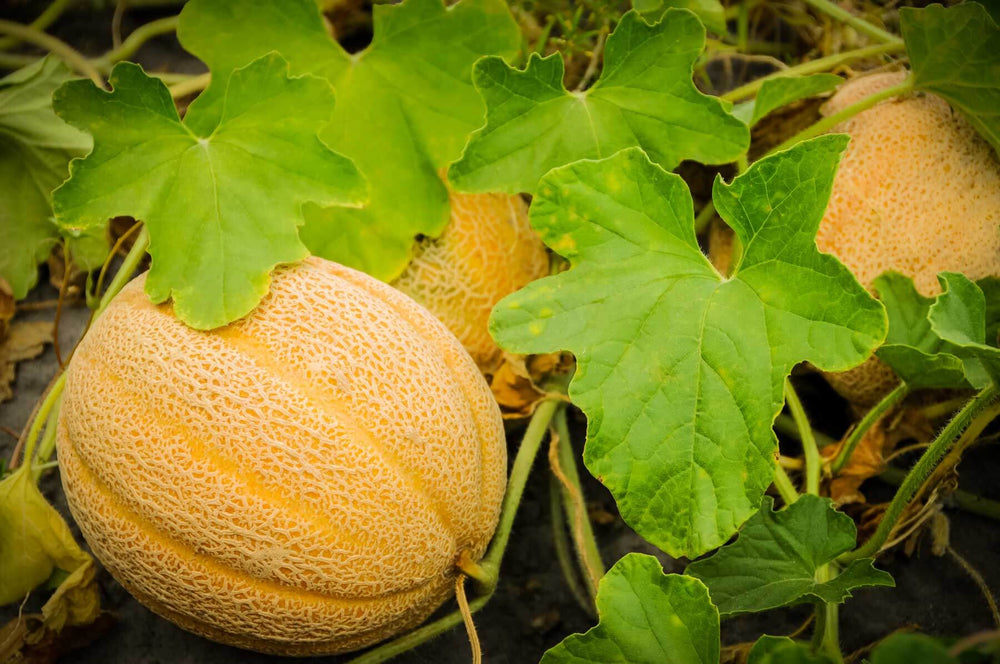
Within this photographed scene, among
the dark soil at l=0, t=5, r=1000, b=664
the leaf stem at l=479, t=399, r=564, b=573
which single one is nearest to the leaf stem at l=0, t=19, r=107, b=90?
the dark soil at l=0, t=5, r=1000, b=664

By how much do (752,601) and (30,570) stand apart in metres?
1.13

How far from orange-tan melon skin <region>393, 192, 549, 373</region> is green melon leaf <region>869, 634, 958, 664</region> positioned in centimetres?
89

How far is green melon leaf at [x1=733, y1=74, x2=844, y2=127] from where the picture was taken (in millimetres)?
1247

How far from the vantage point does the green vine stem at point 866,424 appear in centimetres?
126

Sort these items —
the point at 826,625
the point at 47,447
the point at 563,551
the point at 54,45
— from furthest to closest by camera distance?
1. the point at 54,45
2. the point at 563,551
3. the point at 47,447
4. the point at 826,625

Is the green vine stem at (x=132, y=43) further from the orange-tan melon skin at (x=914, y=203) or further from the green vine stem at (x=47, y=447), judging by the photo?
the orange-tan melon skin at (x=914, y=203)

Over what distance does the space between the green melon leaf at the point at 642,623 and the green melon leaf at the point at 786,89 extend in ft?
2.41

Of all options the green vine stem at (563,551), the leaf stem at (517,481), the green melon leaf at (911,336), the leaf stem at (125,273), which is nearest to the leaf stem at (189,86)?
the leaf stem at (125,273)

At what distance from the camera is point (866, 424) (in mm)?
1287

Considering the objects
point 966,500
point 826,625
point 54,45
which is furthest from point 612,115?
point 54,45

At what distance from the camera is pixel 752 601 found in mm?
1087

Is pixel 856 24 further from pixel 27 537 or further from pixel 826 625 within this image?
pixel 27 537

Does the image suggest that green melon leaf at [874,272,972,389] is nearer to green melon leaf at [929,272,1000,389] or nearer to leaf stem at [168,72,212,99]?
green melon leaf at [929,272,1000,389]

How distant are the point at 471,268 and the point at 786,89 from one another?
1.93 feet
